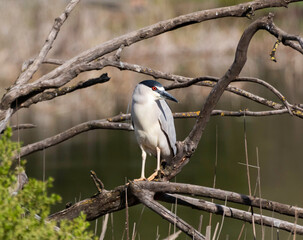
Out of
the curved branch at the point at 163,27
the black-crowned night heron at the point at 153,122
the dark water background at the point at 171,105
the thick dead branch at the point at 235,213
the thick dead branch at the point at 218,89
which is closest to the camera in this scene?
the thick dead branch at the point at 218,89

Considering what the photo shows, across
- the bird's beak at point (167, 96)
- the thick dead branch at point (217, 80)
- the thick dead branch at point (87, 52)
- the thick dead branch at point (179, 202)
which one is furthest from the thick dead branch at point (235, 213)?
the bird's beak at point (167, 96)

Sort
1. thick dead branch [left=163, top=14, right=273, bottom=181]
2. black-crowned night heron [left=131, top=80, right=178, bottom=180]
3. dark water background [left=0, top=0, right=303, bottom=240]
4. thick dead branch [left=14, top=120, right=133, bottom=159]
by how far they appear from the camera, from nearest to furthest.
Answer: thick dead branch [left=163, top=14, right=273, bottom=181] → thick dead branch [left=14, top=120, right=133, bottom=159] → black-crowned night heron [left=131, top=80, right=178, bottom=180] → dark water background [left=0, top=0, right=303, bottom=240]

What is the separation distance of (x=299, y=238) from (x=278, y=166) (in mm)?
4340

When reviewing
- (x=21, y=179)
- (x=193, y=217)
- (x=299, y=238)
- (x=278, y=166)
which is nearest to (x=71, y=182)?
(x=193, y=217)

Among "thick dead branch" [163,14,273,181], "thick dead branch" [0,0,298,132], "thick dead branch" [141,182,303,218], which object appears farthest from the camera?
"thick dead branch" [0,0,298,132]

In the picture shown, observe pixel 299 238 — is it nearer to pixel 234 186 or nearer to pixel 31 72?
pixel 234 186

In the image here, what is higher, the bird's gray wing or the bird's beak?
the bird's beak

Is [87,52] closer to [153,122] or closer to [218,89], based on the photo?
[153,122]

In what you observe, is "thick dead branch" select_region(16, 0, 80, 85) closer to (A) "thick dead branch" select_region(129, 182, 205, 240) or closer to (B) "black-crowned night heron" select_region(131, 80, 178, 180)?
(B) "black-crowned night heron" select_region(131, 80, 178, 180)

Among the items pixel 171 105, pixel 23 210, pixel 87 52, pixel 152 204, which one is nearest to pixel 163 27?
pixel 87 52

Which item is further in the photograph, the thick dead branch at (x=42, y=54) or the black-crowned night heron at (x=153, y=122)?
the black-crowned night heron at (x=153, y=122)

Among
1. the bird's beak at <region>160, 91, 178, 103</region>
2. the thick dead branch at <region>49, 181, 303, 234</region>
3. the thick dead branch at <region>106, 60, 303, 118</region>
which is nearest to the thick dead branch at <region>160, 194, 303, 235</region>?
the thick dead branch at <region>49, 181, 303, 234</region>

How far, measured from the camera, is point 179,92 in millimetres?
14945

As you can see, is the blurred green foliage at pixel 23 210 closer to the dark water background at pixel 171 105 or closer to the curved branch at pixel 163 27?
the curved branch at pixel 163 27
